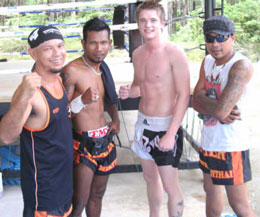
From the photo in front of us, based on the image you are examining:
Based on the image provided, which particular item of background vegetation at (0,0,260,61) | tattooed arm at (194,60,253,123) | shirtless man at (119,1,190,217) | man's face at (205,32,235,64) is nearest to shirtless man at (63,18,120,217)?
shirtless man at (119,1,190,217)

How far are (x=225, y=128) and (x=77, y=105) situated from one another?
32.7 inches

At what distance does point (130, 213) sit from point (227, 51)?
155 cm

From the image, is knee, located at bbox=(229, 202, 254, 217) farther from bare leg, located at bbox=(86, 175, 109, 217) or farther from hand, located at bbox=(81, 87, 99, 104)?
hand, located at bbox=(81, 87, 99, 104)

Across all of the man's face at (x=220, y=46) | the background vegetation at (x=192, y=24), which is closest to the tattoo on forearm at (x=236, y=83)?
the man's face at (x=220, y=46)

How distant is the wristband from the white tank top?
729 mm

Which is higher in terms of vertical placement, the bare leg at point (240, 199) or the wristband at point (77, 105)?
the wristband at point (77, 105)

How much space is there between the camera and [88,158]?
2117mm

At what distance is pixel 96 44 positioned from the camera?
2.01 metres

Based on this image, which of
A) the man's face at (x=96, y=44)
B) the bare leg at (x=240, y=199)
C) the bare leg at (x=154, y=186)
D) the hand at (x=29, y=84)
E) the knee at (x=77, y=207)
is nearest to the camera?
the hand at (x=29, y=84)

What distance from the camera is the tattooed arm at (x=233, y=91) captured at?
177 centimetres

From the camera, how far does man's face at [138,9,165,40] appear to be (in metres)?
1.94

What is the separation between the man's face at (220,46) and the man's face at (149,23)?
28cm

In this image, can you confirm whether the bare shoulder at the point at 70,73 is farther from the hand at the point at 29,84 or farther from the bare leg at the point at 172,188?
the bare leg at the point at 172,188

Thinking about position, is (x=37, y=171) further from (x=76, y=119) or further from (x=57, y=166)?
(x=76, y=119)
